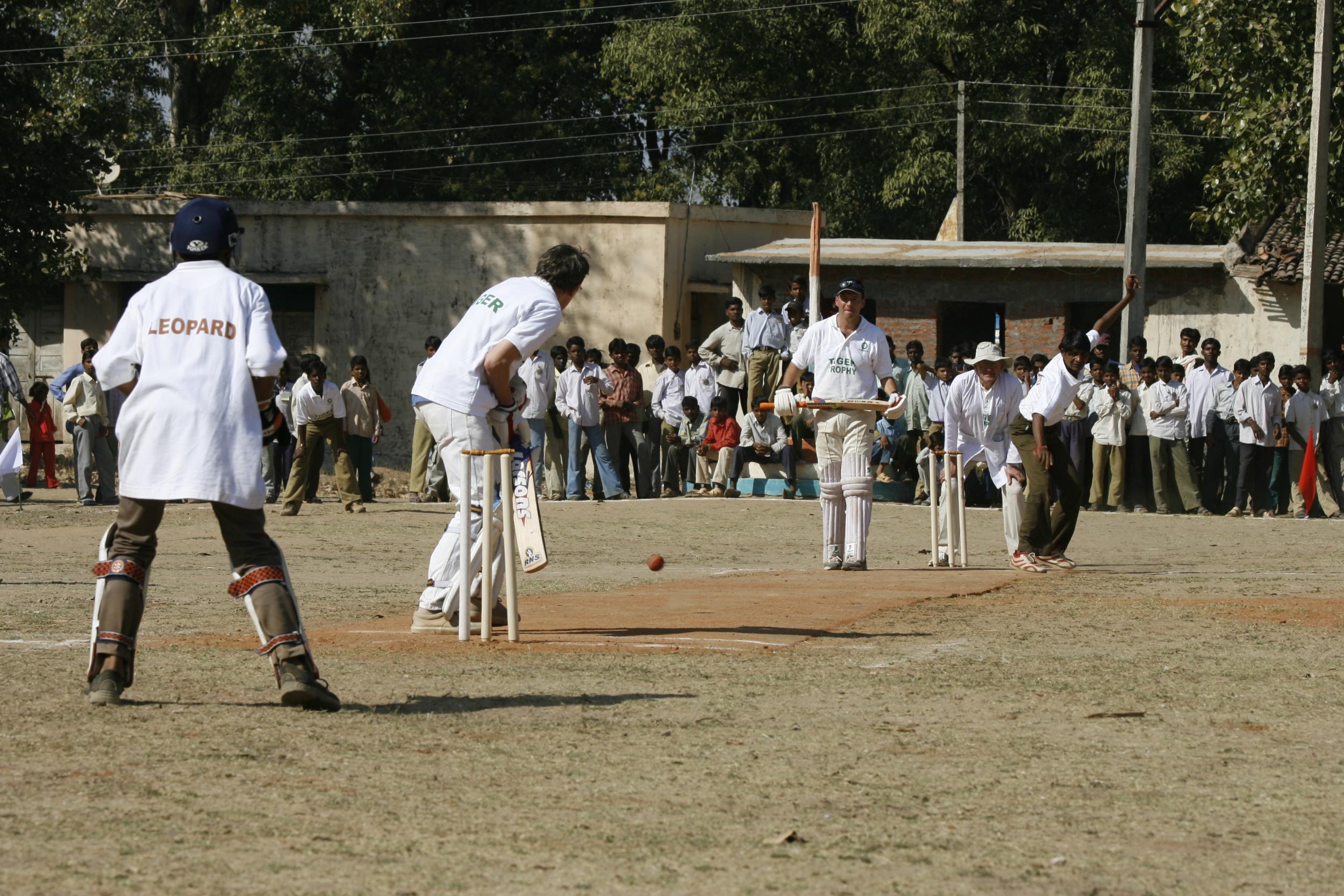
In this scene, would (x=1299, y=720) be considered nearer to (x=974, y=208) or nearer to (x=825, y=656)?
(x=825, y=656)

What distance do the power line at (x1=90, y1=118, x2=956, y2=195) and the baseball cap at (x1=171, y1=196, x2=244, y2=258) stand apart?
30208 millimetres

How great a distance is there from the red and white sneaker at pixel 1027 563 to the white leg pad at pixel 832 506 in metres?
1.52

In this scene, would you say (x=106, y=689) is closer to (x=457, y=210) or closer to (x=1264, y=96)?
(x=1264, y=96)

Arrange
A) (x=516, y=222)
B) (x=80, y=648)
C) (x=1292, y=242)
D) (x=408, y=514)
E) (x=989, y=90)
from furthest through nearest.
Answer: (x=989, y=90) < (x=516, y=222) < (x=1292, y=242) < (x=408, y=514) < (x=80, y=648)

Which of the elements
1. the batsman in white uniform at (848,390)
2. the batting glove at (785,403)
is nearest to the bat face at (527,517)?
the batting glove at (785,403)

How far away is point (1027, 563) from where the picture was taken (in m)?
13.2

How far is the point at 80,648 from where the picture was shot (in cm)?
802

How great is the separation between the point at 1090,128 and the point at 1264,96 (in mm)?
9038

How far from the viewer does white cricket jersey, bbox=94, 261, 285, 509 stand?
610 centimetres

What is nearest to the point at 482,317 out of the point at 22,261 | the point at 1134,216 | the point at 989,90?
the point at 1134,216

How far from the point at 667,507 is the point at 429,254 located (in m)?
10.5

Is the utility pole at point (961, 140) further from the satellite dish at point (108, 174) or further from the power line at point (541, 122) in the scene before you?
the satellite dish at point (108, 174)

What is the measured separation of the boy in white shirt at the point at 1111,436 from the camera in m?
20.5

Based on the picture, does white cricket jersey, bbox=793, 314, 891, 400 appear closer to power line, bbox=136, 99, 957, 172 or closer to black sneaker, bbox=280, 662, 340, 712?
black sneaker, bbox=280, 662, 340, 712
